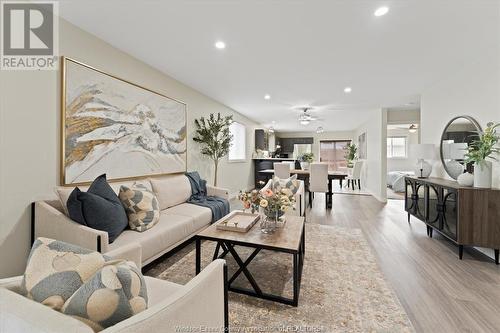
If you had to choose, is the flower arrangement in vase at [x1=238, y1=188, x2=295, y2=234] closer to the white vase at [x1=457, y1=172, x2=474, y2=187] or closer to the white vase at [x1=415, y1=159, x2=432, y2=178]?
the white vase at [x1=457, y1=172, x2=474, y2=187]

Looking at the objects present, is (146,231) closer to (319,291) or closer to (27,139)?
(27,139)

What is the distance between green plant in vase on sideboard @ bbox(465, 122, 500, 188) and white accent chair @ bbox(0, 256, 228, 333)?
3141 millimetres

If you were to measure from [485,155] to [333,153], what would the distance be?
9107mm

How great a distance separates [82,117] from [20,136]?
571 mm

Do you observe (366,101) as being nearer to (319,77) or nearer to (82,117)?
(319,77)

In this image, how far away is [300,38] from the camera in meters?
2.45

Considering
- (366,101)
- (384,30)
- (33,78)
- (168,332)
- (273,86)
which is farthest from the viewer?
(366,101)

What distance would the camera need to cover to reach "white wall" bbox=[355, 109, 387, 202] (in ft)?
18.3

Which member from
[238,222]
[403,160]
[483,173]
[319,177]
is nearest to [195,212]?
[238,222]

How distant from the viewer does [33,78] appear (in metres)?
2.00

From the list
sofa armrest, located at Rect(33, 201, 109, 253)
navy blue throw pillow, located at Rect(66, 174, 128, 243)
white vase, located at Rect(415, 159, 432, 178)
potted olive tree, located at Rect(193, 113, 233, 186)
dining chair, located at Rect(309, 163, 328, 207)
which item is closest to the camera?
→ sofa armrest, located at Rect(33, 201, 109, 253)

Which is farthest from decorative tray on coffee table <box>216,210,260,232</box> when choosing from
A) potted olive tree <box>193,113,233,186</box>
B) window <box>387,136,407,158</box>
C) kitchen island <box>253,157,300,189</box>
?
window <box>387,136,407,158</box>

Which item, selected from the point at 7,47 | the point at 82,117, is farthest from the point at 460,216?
the point at 7,47

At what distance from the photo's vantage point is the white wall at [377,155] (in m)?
5.59
